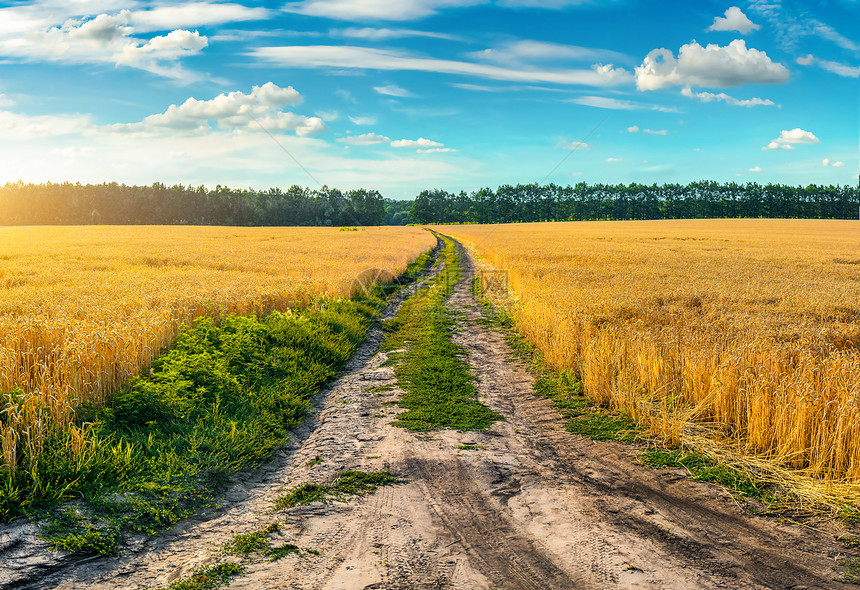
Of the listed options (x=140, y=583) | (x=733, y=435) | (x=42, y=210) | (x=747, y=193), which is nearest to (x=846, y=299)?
(x=733, y=435)

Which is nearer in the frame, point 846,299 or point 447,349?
point 447,349

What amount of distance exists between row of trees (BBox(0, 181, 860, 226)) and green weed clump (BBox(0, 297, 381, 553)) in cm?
11798

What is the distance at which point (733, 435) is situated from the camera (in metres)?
6.40

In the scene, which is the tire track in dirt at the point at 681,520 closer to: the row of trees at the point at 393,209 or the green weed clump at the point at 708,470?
the green weed clump at the point at 708,470

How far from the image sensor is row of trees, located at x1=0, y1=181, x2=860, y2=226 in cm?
10338

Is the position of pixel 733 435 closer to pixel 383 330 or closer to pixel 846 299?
pixel 383 330

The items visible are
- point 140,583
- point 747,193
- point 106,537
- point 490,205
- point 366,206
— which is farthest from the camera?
point 490,205

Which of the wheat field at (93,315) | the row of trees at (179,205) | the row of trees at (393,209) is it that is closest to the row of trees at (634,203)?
the row of trees at (393,209)

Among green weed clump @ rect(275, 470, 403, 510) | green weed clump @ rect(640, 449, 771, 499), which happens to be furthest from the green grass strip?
green weed clump @ rect(640, 449, 771, 499)

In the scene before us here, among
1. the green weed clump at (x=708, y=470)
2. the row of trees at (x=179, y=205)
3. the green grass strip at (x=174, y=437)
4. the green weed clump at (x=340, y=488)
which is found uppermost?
the row of trees at (x=179, y=205)

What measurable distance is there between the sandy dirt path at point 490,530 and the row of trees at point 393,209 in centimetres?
12256

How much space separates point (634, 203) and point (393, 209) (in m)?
93.2

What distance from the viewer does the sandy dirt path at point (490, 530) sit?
3826 mm

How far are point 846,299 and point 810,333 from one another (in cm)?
639
